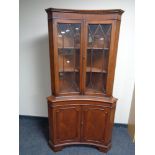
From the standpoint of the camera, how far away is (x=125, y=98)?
8.80 ft

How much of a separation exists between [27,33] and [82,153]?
6.60ft

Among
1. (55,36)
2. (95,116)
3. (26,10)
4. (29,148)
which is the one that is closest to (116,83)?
(95,116)

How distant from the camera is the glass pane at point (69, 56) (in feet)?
6.31

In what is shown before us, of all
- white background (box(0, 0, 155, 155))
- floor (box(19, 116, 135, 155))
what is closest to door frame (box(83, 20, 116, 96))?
white background (box(0, 0, 155, 155))

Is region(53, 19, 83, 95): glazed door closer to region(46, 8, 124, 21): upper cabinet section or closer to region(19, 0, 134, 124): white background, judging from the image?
region(46, 8, 124, 21): upper cabinet section

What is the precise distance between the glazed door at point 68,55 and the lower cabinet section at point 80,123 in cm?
21

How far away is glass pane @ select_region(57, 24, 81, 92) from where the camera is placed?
1922 millimetres

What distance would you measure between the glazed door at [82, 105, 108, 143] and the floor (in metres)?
0.20

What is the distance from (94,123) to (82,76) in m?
0.66

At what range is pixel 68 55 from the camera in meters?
2.04

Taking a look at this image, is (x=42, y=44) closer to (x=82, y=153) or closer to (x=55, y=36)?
(x=55, y=36)

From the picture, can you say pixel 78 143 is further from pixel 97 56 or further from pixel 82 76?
pixel 97 56

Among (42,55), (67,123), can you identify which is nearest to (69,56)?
(42,55)

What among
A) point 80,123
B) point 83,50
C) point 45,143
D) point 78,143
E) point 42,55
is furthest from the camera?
point 42,55
